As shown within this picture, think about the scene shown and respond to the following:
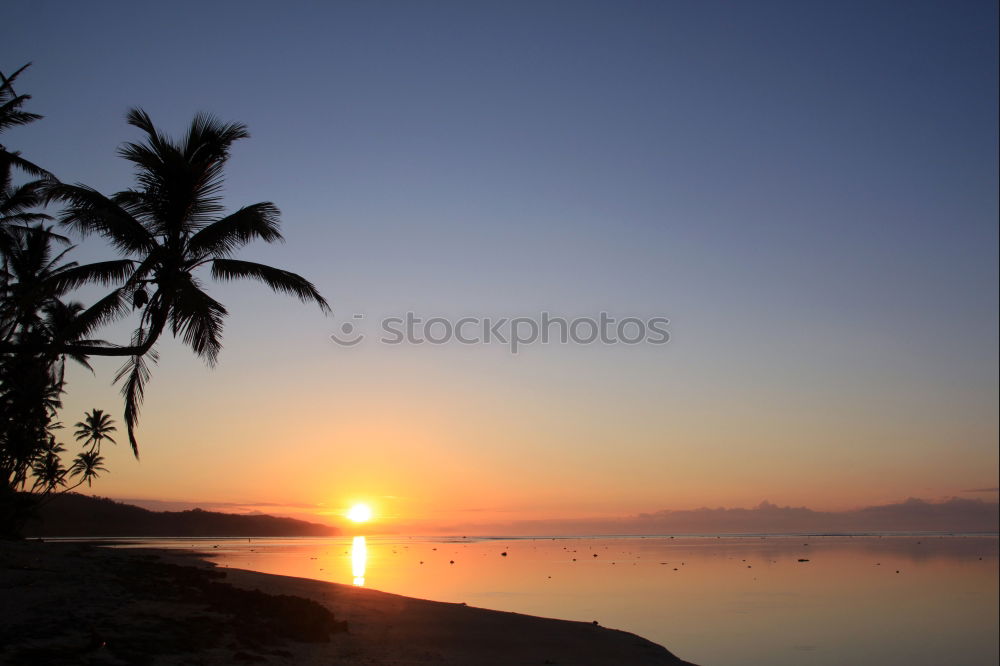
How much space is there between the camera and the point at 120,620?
1225 centimetres

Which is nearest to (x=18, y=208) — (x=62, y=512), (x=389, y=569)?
(x=389, y=569)

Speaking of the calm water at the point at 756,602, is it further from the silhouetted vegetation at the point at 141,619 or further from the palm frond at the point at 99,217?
the palm frond at the point at 99,217

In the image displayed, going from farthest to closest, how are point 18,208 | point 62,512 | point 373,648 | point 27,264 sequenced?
point 62,512, point 27,264, point 18,208, point 373,648

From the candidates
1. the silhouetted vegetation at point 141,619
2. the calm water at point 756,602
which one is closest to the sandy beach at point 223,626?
the silhouetted vegetation at point 141,619

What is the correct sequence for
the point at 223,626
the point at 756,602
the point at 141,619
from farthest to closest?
the point at 756,602, the point at 223,626, the point at 141,619

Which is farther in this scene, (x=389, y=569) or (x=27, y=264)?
(x=389, y=569)

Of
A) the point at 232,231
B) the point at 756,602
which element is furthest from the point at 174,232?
the point at 756,602

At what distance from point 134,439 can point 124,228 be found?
524 centimetres

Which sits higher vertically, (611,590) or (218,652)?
(218,652)

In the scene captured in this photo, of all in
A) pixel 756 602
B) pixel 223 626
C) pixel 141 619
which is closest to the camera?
pixel 141 619

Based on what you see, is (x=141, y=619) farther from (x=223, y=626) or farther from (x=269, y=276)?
(x=269, y=276)

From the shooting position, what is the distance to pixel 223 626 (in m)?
13.0

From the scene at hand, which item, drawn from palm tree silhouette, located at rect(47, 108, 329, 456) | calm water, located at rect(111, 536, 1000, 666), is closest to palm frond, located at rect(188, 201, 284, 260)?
palm tree silhouette, located at rect(47, 108, 329, 456)

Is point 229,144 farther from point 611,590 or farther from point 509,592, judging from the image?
point 611,590
